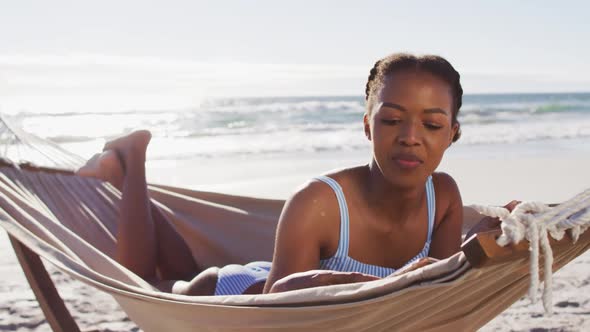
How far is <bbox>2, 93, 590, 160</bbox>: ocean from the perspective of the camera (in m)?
8.62

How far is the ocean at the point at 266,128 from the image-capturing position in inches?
340

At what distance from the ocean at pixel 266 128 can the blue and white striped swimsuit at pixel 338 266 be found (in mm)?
Result: 3778

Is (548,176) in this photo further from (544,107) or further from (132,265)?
(544,107)

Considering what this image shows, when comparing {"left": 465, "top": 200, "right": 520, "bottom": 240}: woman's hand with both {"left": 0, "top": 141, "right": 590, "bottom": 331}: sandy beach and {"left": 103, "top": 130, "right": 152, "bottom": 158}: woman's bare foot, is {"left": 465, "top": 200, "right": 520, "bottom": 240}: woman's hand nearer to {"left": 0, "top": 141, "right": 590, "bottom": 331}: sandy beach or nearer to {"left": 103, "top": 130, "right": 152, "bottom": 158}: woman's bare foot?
{"left": 0, "top": 141, "right": 590, "bottom": 331}: sandy beach

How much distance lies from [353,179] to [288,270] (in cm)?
28

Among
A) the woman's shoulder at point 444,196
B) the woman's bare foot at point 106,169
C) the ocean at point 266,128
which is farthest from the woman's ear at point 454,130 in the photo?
the ocean at point 266,128

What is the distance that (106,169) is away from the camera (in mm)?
2455

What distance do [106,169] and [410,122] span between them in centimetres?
140

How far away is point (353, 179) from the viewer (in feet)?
5.19

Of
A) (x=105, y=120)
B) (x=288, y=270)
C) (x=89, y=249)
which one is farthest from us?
(x=105, y=120)

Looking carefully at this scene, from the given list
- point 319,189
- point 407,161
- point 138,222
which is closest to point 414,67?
point 407,161

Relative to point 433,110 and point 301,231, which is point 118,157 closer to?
point 301,231

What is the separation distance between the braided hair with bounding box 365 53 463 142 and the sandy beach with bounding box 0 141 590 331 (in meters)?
1.31

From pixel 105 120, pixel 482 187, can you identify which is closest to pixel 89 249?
pixel 482 187
